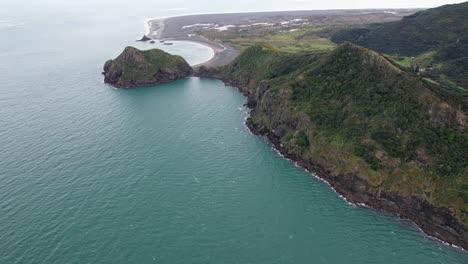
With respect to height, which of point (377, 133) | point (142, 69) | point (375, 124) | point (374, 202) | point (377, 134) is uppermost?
point (142, 69)

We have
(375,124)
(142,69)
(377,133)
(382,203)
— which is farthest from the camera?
(142,69)

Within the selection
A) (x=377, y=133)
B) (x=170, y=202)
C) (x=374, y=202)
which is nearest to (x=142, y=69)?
(x=170, y=202)

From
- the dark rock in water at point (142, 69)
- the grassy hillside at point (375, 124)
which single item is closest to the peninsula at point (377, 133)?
the grassy hillside at point (375, 124)

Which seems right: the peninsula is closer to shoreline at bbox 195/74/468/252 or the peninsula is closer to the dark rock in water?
shoreline at bbox 195/74/468/252

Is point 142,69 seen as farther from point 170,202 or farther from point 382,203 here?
point 382,203

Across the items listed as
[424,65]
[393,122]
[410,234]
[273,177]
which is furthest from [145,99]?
[424,65]

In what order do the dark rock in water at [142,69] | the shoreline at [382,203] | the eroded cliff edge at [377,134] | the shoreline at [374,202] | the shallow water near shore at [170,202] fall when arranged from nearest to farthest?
1. the shallow water near shore at [170,202]
2. the shoreline at [374,202]
3. the shoreline at [382,203]
4. the eroded cliff edge at [377,134]
5. the dark rock in water at [142,69]

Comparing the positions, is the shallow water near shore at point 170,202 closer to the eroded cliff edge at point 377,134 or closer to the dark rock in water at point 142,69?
the eroded cliff edge at point 377,134
